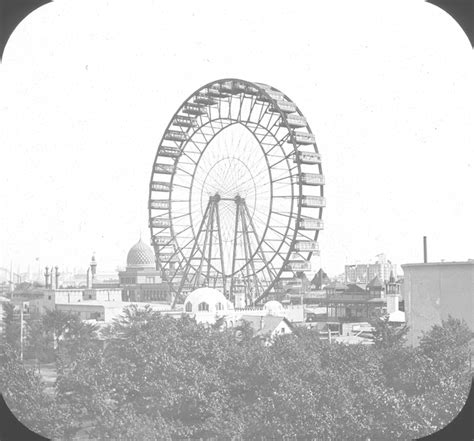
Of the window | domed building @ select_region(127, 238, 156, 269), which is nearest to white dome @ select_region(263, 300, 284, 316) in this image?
the window

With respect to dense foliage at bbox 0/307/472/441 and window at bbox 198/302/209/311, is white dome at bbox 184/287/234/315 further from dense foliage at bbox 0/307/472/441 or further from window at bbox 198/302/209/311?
dense foliage at bbox 0/307/472/441

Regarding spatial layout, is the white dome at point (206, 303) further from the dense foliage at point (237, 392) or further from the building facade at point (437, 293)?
the dense foliage at point (237, 392)

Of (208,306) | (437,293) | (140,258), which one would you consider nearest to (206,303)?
(208,306)

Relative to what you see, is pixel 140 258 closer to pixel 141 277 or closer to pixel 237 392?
pixel 141 277

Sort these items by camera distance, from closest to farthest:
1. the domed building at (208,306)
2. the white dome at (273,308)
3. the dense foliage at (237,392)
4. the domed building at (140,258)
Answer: the dense foliage at (237,392) < the domed building at (208,306) < the white dome at (273,308) < the domed building at (140,258)

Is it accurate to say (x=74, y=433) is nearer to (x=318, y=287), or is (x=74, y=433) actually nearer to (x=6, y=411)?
(x=6, y=411)

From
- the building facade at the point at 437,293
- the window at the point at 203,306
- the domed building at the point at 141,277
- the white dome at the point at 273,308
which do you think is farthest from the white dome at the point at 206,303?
the domed building at the point at 141,277
